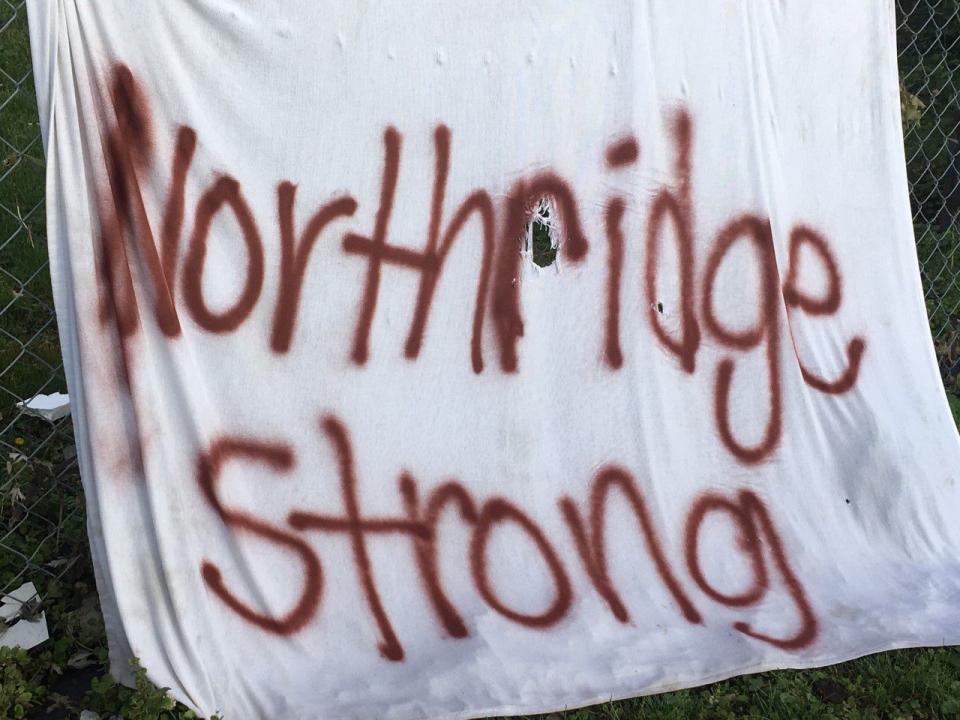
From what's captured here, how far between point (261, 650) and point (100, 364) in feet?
2.35

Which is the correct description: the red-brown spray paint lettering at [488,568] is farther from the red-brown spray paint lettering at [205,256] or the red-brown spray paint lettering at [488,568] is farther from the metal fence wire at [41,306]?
the metal fence wire at [41,306]

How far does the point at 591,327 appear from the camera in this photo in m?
2.59

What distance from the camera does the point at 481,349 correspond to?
2.52 m

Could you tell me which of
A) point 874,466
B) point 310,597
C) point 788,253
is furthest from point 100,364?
point 874,466

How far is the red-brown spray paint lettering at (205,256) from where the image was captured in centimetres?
232

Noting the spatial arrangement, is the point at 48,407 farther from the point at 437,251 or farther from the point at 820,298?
the point at 820,298

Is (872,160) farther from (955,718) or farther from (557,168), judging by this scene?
(955,718)

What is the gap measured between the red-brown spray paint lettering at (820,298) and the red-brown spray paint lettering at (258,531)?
51.7 inches

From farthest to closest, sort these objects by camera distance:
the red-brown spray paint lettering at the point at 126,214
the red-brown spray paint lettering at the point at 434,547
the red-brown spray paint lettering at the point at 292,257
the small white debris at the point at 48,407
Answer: the small white debris at the point at 48,407 → the red-brown spray paint lettering at the point at 434,547 → the red-brown spray paint lettering at the point at 292,257 → the red-brown spray paint lettering at the point at 126,214

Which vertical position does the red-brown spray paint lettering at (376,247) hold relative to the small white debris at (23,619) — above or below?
above

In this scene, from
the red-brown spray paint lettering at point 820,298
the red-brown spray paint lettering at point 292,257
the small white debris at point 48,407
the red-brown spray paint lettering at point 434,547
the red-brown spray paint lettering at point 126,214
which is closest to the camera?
the red-brown spray paint lettering at point 126,214

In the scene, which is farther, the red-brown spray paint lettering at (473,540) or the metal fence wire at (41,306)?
the metal fence wire at (41,306)

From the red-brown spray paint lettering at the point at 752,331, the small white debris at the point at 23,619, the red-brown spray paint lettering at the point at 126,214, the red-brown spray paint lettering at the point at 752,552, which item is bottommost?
the red-brown spray paint lettering at the point at 752,552

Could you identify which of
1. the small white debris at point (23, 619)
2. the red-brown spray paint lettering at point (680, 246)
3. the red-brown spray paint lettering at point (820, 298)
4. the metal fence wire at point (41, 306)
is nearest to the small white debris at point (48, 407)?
the metal fence wire at point (41, 306)
